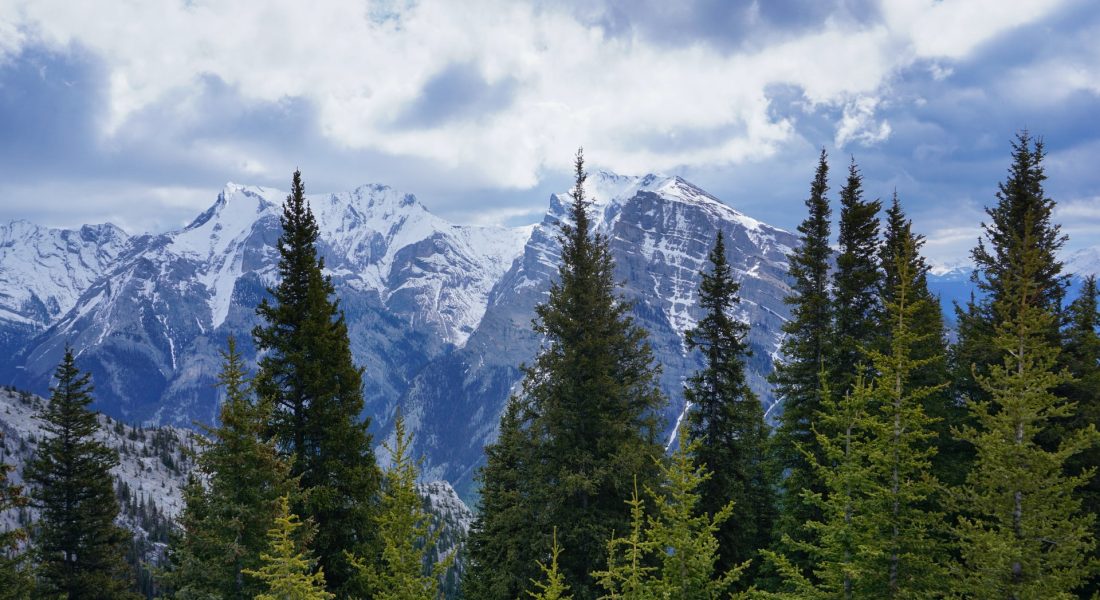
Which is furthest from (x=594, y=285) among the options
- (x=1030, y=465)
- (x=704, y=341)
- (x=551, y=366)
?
(x=1030, y=465)

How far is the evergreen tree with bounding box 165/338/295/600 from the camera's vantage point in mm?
15805

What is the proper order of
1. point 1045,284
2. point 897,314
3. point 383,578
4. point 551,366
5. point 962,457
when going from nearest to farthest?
1. point 383,578
2. point 897,314
3. point 551,366
4. point 962,457
5. point 1045,284

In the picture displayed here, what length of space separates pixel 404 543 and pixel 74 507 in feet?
95.5

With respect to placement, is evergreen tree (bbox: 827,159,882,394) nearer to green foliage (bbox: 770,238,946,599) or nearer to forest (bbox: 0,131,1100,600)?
forest (bbox: 0,131,1100,600)

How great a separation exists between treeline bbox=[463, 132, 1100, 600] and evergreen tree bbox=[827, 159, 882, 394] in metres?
0.10

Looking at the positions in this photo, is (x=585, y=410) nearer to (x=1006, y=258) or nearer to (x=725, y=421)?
(x=725, y=421)

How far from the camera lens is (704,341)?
27.8 meters

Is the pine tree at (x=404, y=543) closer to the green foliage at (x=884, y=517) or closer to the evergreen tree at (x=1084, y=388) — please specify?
the green foliage at (x=884, y=517)

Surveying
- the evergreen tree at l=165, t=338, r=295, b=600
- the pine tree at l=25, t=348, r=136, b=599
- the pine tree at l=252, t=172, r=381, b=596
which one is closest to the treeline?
the pine tree at l=252, t=172, r=381, b=596

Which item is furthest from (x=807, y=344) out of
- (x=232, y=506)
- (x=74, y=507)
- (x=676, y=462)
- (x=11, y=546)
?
(x=74, y=507)

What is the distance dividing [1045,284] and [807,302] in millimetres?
10698

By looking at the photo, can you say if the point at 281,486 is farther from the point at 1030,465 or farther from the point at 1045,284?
the point at 1045,284

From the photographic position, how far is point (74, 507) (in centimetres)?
3084

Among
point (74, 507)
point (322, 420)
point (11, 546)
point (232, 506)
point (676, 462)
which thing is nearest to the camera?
point (676, 462)
